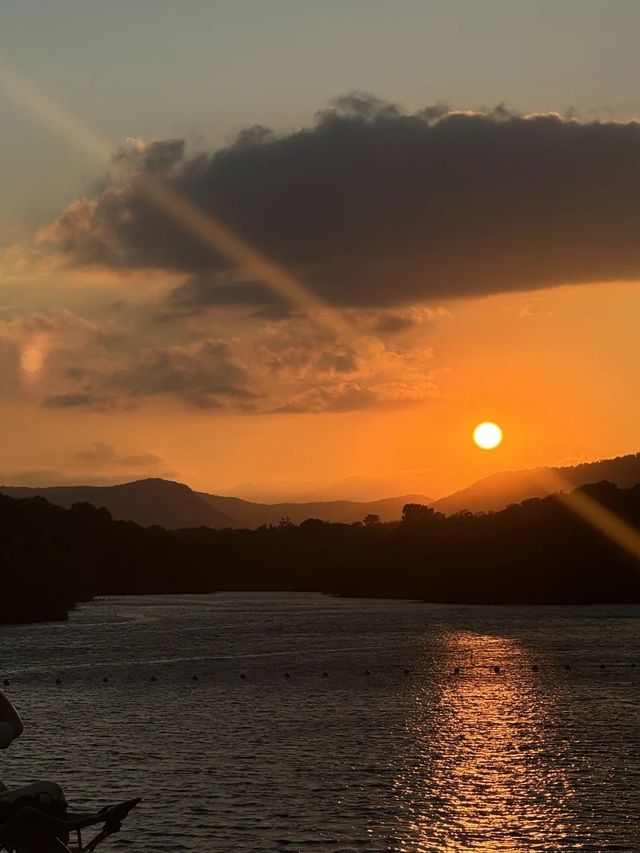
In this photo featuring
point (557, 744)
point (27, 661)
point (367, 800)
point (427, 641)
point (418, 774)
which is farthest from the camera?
point (427, 641)

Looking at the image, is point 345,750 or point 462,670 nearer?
point 345,750

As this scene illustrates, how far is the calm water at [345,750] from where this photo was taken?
52.0 metres

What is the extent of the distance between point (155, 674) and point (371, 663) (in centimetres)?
2726

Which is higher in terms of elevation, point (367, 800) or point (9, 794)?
point (9, 794)

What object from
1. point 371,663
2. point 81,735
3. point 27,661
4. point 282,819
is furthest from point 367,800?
point 27,661

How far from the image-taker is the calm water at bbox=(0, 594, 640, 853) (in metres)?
52.0

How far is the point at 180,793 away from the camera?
198ft

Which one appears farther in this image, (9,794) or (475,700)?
(475,700)

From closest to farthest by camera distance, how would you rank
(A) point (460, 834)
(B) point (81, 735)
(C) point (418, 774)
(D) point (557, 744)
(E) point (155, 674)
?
(A) point (460, 834) < (C) point (418, 774) < (D) point (557, 744) < (B) point (81, 735) < (E) point (155, 674)

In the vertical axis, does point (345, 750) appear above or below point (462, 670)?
above

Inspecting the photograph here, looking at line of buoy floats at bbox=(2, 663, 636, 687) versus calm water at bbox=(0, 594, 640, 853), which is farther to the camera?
line of buoy floats at bbox=(2, 663, 636, 687)

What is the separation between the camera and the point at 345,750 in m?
75.7

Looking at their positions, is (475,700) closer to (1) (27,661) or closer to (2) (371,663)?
(2) (371,663)

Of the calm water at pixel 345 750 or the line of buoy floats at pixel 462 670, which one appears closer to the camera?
the calm water at pixel 345 750
